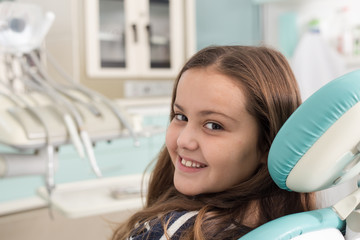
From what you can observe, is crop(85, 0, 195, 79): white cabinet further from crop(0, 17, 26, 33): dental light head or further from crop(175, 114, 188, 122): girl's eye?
crop(175, 114, 188, 122): girl's eye

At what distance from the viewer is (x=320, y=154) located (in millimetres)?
479

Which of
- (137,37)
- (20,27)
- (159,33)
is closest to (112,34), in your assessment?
(137,37)

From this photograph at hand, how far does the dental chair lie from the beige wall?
104 centimetres

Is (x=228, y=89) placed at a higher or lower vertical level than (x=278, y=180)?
higher

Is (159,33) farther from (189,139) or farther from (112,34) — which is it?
(189,139)

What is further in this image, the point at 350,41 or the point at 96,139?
the point at 350,41

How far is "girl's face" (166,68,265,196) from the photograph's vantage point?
650 mm

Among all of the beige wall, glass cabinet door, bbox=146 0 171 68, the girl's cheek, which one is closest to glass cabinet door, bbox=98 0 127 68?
glass cabinet door, bbox=146 0 171 68

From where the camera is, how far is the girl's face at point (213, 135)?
0.65m

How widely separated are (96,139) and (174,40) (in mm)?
1744

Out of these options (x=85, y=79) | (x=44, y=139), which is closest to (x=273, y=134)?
(x=44, y=139)

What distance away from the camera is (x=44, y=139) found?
1092 mm

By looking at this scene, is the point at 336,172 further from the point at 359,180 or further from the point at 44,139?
the point at 44,139

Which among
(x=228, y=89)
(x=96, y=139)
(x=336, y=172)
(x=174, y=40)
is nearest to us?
(x=336, y=172)
